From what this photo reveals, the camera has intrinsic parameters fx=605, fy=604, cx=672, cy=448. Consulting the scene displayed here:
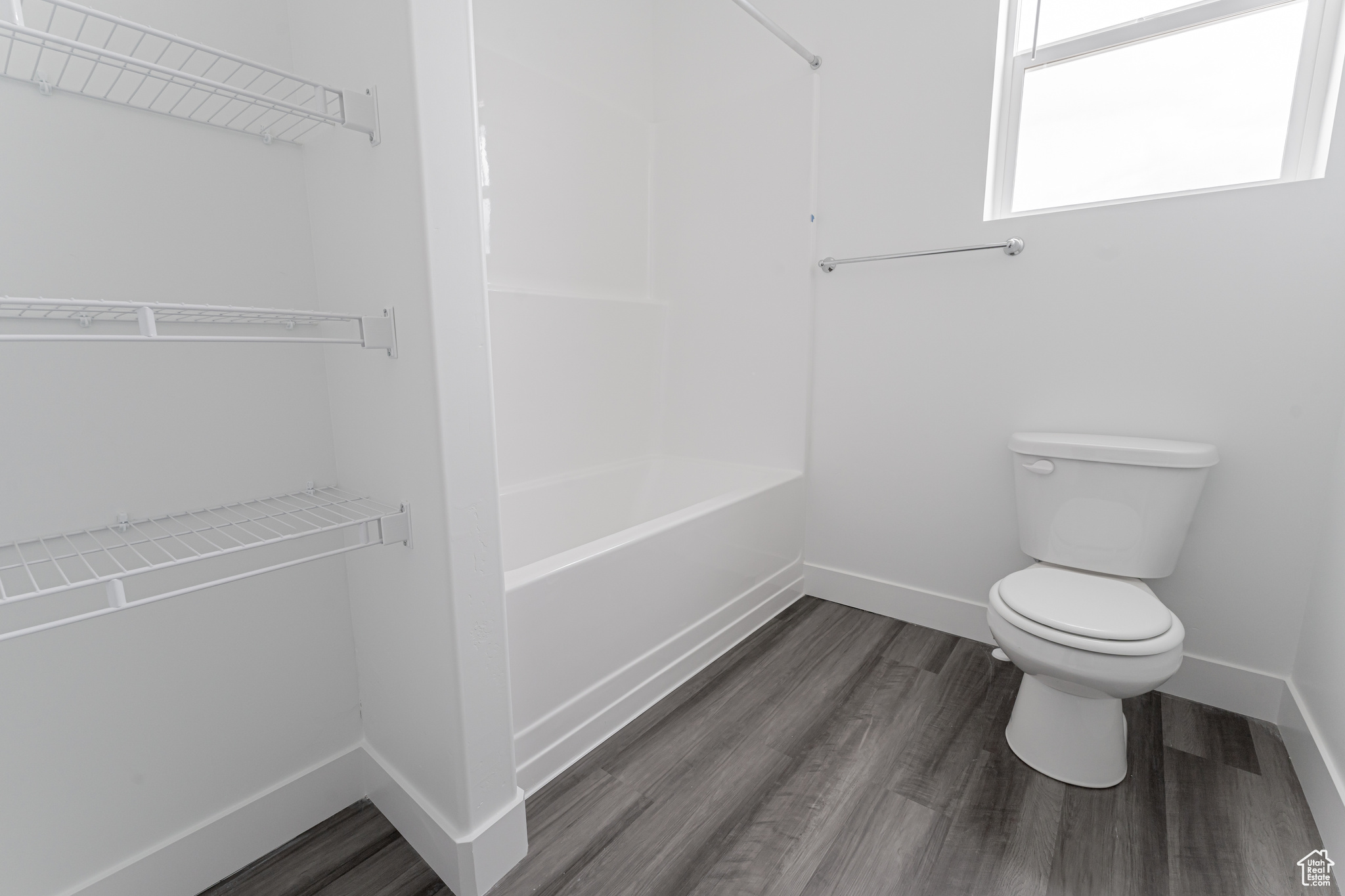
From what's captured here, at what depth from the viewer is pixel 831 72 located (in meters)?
2.11

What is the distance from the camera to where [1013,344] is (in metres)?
1.86

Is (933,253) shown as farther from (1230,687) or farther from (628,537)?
(1230,687)

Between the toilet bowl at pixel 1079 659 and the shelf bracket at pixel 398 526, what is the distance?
1320mm

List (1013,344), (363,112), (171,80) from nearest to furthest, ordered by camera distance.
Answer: (171,80), (363,112), (1013,344)

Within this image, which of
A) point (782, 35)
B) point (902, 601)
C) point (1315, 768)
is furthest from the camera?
point (902, 601)

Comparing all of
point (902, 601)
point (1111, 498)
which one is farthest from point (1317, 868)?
point (902, 601)

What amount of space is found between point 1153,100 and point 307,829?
2801 millimetres

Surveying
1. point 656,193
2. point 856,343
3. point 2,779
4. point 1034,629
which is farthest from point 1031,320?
point 2,779

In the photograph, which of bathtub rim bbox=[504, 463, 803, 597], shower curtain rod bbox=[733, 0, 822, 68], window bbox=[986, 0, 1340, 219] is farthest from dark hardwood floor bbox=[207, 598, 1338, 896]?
shower curtain rod bbox=[733, 0, 822, 68]

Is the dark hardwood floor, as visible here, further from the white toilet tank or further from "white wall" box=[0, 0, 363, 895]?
the white toilet tank

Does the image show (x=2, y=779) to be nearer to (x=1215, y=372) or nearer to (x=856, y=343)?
(x=856, y=343)

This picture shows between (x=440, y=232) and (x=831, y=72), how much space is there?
176cm

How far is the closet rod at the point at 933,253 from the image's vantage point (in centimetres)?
180

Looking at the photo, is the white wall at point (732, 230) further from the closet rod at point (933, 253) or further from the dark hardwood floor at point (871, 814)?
the dark hardwood floor at point (871, 814)
